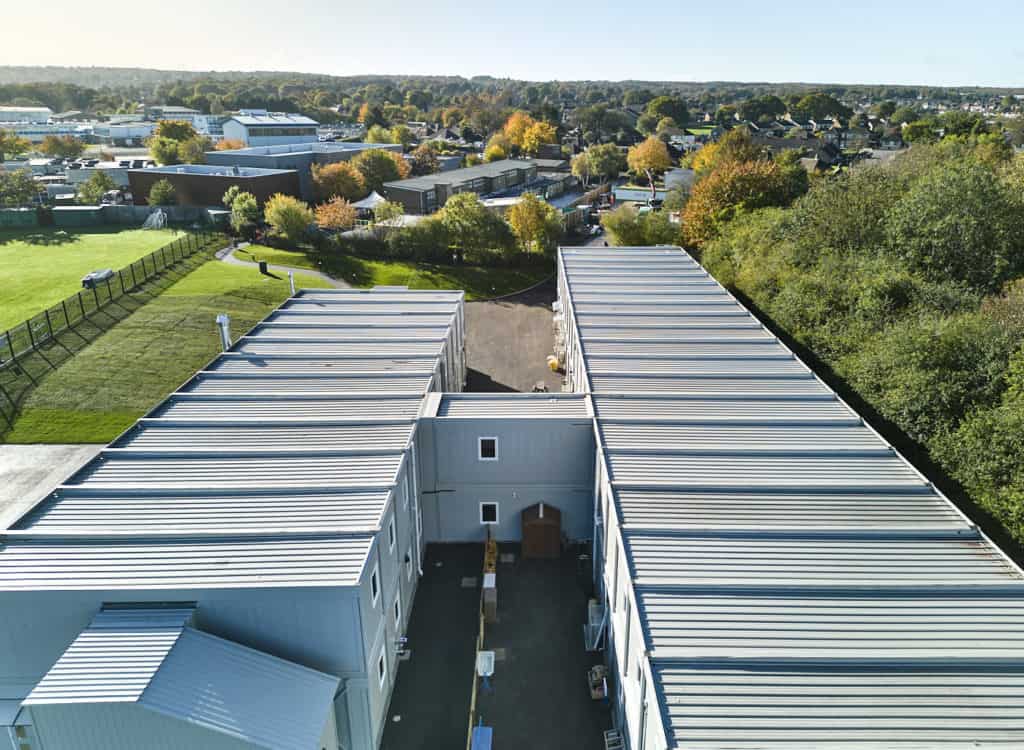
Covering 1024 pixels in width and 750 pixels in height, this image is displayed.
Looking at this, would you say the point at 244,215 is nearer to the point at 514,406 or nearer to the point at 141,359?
the point at 141,359

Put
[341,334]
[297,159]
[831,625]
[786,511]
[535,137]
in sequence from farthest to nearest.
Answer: [535,137], [297,159], [341,334], [786,511], [831,625]

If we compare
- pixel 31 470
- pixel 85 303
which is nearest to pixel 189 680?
pixel 31 470

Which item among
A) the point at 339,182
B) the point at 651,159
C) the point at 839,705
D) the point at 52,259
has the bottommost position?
the point at 52,259

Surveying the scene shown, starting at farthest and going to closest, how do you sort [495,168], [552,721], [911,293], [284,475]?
[495,168] → [911,293] → [284,475] → [552,721]

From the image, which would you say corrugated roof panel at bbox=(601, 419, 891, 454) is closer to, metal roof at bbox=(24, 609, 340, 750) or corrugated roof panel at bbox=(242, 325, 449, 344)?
metal roof at bbox=(24, 609, 340, 750)

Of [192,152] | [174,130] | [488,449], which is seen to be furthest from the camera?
[174,130]

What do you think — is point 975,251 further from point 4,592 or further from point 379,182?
point 379,182

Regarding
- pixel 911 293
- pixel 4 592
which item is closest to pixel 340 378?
pixel 4 592
